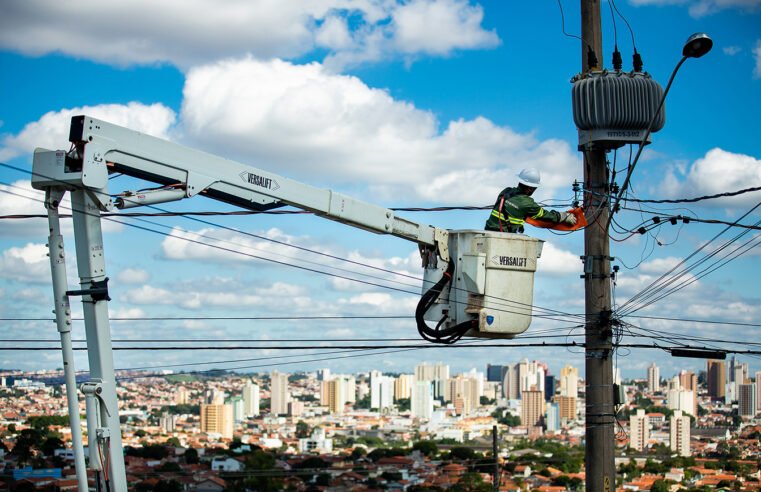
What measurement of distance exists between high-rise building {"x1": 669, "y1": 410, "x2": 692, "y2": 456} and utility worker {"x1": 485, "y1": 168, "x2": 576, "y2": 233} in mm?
79109

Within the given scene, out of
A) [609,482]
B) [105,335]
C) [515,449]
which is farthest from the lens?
[515,449]

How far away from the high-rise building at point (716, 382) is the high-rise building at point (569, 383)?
67.2 metres

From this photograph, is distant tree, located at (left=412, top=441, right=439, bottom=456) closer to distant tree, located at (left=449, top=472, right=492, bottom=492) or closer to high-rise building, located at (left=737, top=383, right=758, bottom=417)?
high-rise building, located at (left=737, top=383, right=758, bottom=417)

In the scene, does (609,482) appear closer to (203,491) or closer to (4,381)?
(4,381)

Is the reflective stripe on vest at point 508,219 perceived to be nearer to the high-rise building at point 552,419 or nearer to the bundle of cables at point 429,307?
the bundle of cables at point 429,307

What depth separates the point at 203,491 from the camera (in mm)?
56719

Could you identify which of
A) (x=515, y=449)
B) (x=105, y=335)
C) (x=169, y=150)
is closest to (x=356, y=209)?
(x=169, y=150)

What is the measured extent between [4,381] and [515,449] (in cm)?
9528

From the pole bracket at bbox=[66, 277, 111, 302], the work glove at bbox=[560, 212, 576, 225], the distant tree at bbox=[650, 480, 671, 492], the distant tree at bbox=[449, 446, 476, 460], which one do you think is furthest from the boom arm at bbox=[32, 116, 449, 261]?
the distant tree at bbox=[449, 446, 476, 460]

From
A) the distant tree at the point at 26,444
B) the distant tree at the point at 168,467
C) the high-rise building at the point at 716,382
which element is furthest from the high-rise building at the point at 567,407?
the distant tree at the point at 26,444

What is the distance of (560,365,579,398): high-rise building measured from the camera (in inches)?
7210

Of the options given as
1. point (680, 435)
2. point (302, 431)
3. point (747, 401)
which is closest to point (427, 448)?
point (680, 435)

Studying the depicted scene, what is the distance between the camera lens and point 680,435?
91562mm

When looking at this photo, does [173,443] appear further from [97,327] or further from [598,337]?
[97,327]
